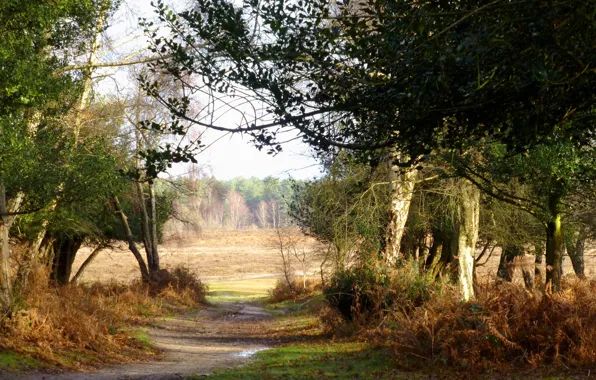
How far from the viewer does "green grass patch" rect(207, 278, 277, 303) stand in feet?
145

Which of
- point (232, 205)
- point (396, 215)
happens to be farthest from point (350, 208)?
point (232, 205)

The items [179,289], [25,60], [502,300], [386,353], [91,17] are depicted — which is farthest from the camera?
[179,289]

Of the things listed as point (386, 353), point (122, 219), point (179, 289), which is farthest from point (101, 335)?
point (179, 289)

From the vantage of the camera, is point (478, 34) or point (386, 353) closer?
point (478, 34)

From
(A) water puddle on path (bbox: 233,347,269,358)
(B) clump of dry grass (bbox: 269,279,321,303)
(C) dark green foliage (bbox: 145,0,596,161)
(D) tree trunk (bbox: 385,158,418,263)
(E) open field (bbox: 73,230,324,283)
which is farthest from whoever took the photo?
(E) open field (bbox: 73,230,324,283)

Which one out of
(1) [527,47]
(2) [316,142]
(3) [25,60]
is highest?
(3) [25,60]

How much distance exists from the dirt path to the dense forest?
1363 millimetres

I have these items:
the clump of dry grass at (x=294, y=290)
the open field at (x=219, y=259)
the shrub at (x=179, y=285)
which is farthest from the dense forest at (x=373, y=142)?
the open field at (x=219, y=259)

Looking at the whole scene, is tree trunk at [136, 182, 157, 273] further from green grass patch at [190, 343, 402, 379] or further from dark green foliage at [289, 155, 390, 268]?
green grass patch at [190, 343, 402, 379]

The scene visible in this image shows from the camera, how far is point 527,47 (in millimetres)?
5551

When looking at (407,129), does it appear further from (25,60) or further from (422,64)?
(25,60)

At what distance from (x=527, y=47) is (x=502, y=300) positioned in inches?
306

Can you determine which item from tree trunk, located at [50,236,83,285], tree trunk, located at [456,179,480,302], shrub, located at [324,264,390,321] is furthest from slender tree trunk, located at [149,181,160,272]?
tree trunk, located at [456,179,480,302]

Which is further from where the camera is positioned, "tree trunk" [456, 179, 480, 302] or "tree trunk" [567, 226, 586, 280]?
"tree trunk" [567, 226, 586, 280]
